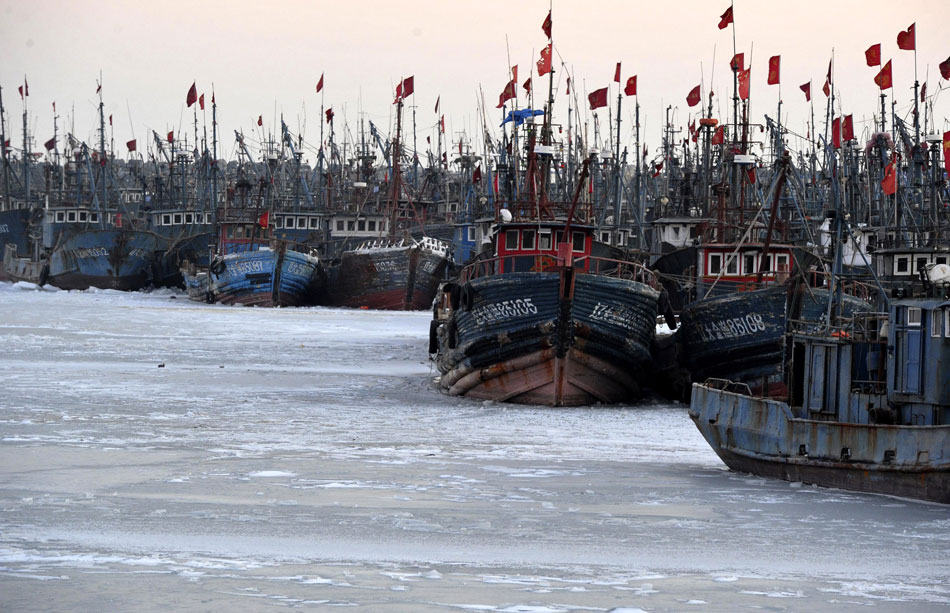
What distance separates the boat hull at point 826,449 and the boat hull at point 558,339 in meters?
7.56

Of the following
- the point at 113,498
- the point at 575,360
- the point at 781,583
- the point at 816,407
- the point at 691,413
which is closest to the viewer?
the point at 781,583

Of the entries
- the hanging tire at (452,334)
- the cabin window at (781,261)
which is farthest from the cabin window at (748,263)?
the hanging tire at (452,334)

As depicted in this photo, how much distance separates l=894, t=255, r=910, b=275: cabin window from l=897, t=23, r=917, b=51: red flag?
21.5 ft

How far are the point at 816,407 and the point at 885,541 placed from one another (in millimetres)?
4409

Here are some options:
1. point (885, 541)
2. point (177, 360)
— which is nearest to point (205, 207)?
point (177, 360)

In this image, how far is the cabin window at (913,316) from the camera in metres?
15.4

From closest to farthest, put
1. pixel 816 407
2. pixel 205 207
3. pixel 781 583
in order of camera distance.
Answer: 1. pixel 781 583
2. pixel 816 407
3. pixel 205 207

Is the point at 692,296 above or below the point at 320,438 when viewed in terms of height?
above

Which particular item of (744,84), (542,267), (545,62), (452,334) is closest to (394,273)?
(744,84)

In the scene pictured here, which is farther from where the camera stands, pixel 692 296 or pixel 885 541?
pixel 692 296

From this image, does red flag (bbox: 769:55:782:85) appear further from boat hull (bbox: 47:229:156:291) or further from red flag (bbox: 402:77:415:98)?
boat hull (bbox: 47:229:156:291)

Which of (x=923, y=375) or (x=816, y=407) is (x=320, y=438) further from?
(x=923, y=375)

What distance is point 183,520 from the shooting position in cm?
1276

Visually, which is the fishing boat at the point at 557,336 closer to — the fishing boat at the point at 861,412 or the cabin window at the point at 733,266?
the cabin window at the point at 733,266
